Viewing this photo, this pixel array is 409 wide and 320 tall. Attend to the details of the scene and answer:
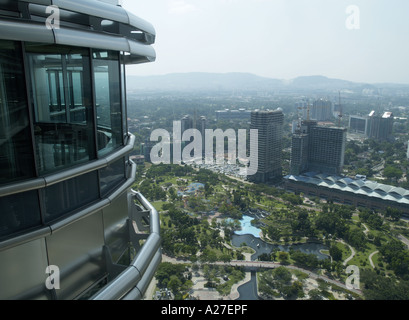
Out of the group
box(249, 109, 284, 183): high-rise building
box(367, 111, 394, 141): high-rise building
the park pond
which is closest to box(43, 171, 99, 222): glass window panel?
the park pond

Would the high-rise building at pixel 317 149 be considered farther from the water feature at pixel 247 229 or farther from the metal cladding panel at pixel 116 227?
the metal cladding panel at pixel 116 227

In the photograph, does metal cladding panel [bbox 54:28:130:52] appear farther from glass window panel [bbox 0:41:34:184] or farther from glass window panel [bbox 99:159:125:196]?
glass window panel [bbox 99:159:125:196]

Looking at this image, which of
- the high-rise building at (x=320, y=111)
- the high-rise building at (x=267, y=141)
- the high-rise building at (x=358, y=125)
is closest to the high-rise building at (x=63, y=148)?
the high-rise building at (x=267, y=141)

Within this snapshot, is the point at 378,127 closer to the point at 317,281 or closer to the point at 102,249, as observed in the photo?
the point at 317,281

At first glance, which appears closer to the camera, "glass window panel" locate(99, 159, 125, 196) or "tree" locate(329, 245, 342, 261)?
"glass window panel" locate(99, 159, 125, 196)

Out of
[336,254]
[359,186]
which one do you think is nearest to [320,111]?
[359,186]
